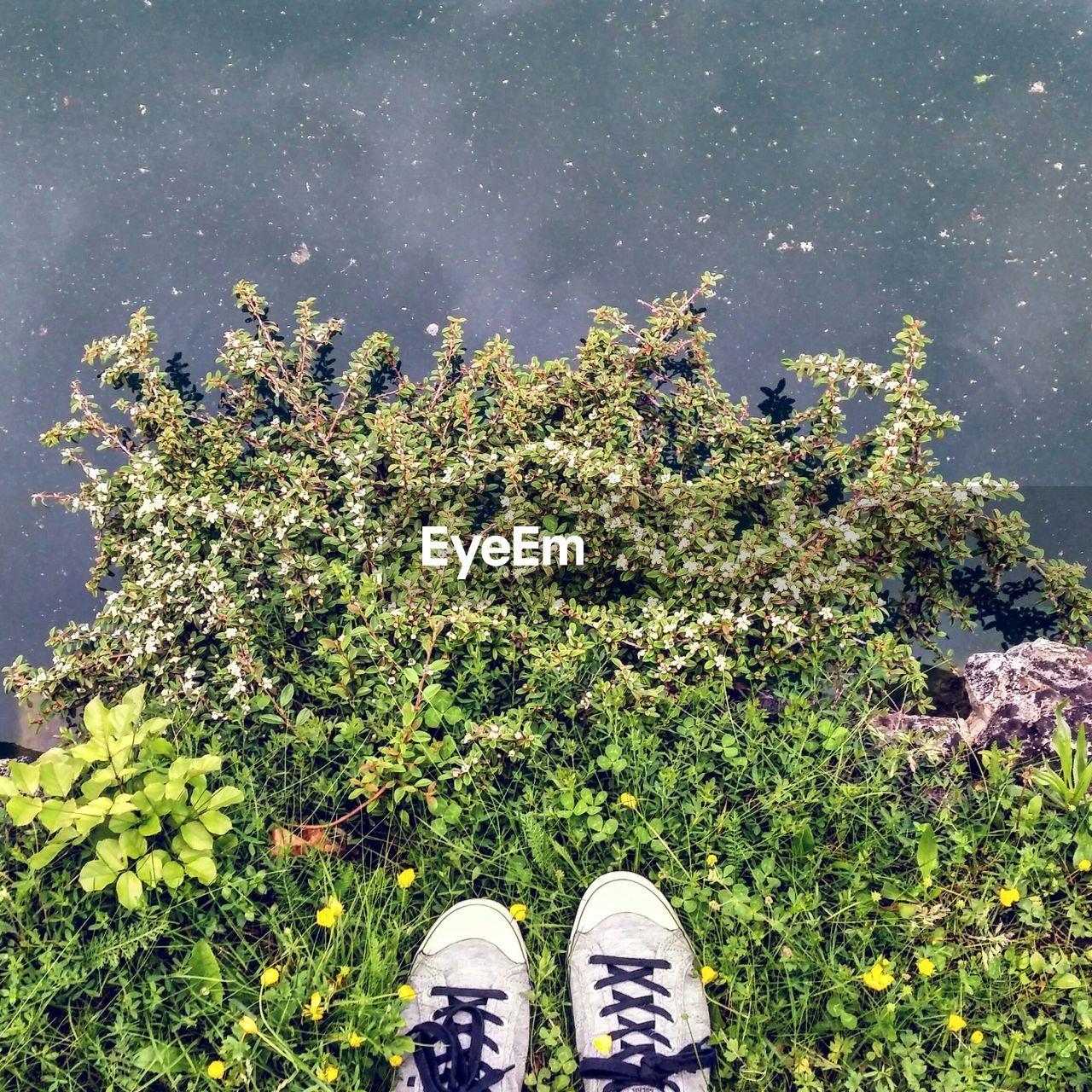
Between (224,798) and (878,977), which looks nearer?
(878,977)

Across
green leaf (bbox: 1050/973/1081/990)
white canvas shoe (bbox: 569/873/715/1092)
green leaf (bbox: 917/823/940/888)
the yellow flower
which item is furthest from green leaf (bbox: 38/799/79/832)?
green leaf (bbox: 1050/973/1081/990)

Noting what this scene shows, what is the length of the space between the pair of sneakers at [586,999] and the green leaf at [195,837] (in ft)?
2.05

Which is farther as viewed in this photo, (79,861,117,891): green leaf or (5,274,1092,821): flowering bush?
(5,274,1092,821): flowering bush

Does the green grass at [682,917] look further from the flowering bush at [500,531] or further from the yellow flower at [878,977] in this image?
the flowering bush at [500,531]

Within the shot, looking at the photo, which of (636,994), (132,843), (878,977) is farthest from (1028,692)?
(132,843)

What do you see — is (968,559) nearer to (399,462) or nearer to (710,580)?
(710,580)

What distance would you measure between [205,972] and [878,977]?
5.25ft

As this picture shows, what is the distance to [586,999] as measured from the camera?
2098 mm

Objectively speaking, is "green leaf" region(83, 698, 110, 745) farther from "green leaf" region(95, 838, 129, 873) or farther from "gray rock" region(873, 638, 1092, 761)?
"gray rock" region(873, 638, 1092, 761)

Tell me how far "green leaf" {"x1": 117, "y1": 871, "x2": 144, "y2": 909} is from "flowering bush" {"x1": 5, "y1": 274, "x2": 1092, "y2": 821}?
17.8 inches

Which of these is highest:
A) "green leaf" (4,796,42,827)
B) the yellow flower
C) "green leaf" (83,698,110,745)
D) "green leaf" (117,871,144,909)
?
"green leaf" (83,698,110,745)

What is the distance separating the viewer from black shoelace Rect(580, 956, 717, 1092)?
6.57 feet

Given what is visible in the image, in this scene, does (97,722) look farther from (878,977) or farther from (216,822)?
(878,977)

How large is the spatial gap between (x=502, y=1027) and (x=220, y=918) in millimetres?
782
